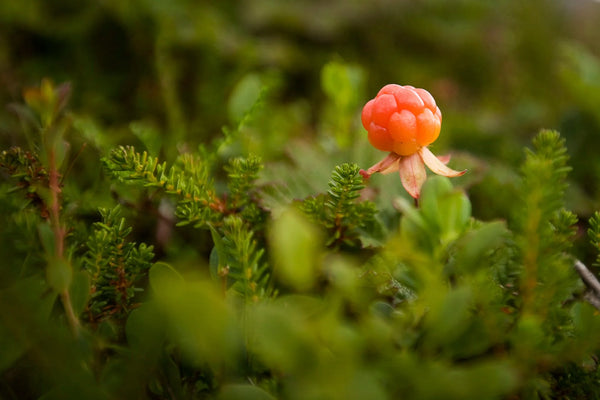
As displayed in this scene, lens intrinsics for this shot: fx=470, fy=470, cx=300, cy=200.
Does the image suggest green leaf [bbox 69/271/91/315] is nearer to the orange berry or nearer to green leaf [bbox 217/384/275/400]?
green leaf [bbox 217/384/275/400]

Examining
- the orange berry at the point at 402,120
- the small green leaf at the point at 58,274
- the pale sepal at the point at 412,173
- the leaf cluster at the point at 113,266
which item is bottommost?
the leaf cluster at the point at 113,266

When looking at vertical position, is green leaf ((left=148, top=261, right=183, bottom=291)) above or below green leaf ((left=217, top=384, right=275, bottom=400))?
Answer: above

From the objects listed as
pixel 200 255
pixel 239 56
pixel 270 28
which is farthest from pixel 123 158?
pixel 270 28

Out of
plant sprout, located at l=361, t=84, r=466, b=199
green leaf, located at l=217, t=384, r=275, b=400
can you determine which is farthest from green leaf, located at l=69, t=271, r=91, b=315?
plant sprout, located at l=361, t=84, r=466, b=199

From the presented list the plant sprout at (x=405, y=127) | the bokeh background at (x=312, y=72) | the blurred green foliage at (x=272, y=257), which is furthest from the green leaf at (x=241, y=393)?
the bokeh background at (x=312, y=72)

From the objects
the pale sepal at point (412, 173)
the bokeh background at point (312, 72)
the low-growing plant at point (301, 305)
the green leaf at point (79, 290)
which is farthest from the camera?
the bokeh background at point (312, 72)

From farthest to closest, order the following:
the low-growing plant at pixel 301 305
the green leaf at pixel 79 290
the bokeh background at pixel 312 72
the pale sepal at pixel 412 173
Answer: the bokeh background at pixel 312 72, the pale sepal at pixel 412 173, the green leaf at pixel 79 290, the low-growing plant at pixel 301 305

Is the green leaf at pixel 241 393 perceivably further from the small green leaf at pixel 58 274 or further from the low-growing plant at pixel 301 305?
the small green leaf at pixel 58 274
